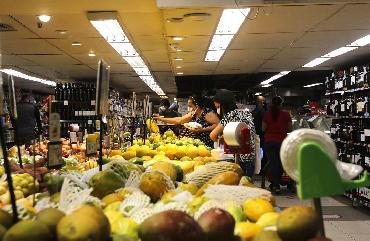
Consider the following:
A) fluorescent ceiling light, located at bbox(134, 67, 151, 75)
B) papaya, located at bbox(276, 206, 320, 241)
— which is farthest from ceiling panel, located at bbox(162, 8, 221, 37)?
fluorescent ceiling light, located at bbox(134, 67, 151, 75)

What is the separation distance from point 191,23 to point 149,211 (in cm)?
485

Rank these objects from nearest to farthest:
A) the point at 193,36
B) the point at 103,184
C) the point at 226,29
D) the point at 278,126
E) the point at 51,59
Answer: the point at 103,184 < the point at 226,29 < the point at 193,36 < the point at 278,126 < the point at 51,59

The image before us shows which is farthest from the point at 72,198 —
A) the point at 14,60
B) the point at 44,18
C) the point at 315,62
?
the point at 315,62

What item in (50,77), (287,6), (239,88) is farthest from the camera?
(239,88)

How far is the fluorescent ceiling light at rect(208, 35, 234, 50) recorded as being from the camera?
282 inches

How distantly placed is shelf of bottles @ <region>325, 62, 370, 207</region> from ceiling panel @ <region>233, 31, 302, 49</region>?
60.8 inches

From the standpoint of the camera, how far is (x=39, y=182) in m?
2.35

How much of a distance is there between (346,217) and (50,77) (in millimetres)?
10017

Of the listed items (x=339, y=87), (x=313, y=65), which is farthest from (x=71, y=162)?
(x=313, y=65)

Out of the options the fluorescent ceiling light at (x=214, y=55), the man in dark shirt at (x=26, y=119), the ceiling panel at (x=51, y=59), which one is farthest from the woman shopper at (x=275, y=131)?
the man in dark shirt at (x=26, y=119)

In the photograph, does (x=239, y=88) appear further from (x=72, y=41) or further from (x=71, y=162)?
(x=71, y=162)

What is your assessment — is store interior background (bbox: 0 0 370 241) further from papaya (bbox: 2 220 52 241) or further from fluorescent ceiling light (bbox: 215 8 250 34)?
papaya (bbox: 2 220 52 241)

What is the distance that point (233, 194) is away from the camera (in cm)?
185

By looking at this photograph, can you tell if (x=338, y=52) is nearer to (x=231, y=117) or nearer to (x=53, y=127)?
(x=231, y=117)
